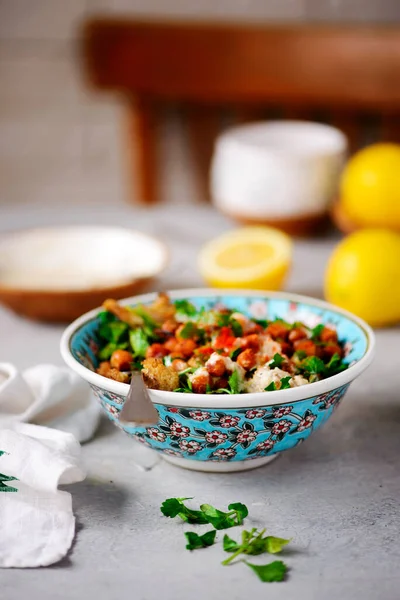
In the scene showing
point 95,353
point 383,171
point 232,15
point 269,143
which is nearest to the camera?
point 95,353

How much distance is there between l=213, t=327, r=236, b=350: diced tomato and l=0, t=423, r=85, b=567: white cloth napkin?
198mm

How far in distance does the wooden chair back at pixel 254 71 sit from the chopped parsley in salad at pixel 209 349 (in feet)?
5.08

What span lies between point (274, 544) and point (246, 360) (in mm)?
206

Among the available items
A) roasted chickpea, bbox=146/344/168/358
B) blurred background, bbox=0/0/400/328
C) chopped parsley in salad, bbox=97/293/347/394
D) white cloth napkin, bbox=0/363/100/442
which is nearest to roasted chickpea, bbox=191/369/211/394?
chopped parsley in salad, bbox=97/293/347/394

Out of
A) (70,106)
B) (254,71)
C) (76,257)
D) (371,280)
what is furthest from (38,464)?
(70,106)

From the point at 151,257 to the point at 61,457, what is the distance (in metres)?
0.75

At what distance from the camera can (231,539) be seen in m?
0.81

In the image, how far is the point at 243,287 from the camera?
144cm

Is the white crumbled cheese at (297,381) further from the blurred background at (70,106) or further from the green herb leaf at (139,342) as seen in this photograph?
the blurred background at (70,106)

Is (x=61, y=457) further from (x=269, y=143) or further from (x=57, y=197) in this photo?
(x=57, y=197)

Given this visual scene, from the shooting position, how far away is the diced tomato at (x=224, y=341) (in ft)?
3.19

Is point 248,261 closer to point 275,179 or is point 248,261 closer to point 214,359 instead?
point 275,179

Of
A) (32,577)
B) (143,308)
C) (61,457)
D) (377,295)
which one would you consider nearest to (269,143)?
(377,295)

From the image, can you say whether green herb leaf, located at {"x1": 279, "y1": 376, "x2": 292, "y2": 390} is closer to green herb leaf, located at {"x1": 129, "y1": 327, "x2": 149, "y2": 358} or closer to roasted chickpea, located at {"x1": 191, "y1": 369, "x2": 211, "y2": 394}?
roasted chickpea, located at {"x1": 191, "y1": 369, "x2": 211, "y2": 394}
